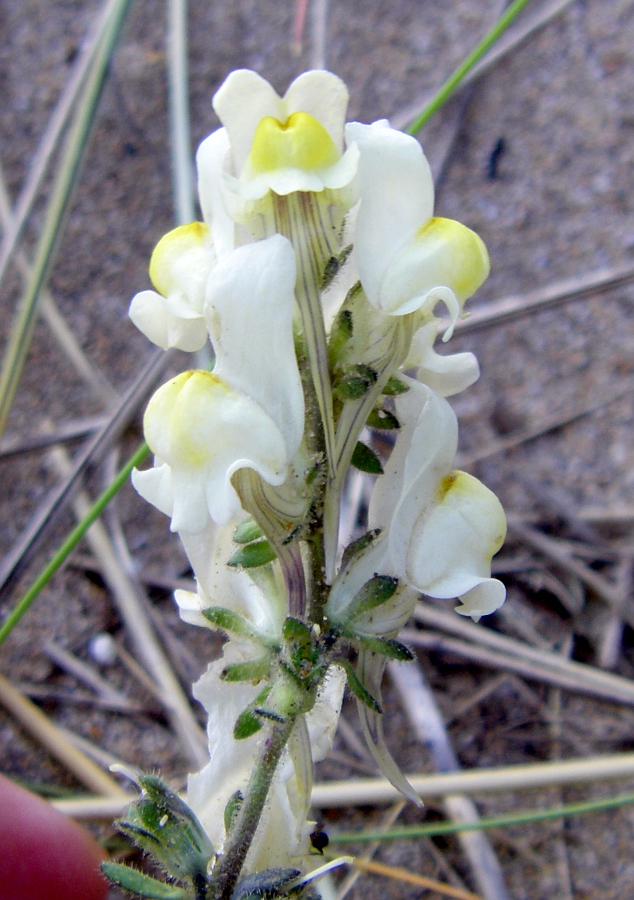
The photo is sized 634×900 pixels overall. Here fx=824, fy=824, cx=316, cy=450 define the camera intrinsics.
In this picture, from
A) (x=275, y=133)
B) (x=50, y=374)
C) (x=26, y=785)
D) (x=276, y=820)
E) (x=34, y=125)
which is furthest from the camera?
(x=34, y=125)

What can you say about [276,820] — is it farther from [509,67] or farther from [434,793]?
[509,67]

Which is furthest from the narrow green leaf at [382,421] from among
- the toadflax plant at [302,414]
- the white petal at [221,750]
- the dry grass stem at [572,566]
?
the dry grass stem at [572,566]

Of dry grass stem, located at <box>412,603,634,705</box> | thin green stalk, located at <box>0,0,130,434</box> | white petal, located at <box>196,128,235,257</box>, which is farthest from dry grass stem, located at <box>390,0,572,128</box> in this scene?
white petal, located at <box>196,128,235,257</box>

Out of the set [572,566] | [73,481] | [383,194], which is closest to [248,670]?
[383,194]

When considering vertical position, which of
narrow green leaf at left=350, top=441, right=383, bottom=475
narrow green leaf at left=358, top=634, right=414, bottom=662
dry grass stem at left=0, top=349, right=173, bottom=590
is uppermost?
dry grass stem at left=0, top=349, right=173, bottom=590

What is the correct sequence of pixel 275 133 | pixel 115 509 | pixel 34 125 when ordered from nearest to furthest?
pixel 275 133, pixel 115 509, pixel 34 125

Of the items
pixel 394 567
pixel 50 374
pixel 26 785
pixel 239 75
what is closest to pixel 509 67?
pixel 50 374

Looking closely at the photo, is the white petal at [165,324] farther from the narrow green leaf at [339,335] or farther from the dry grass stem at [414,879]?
the dry grass stem at [414,879]

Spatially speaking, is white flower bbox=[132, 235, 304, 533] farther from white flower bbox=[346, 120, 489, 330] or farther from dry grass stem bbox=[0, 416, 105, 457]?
Answer: dry grass stem bbox=[0, 416, 105, 457]

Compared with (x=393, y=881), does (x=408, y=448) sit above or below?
above
